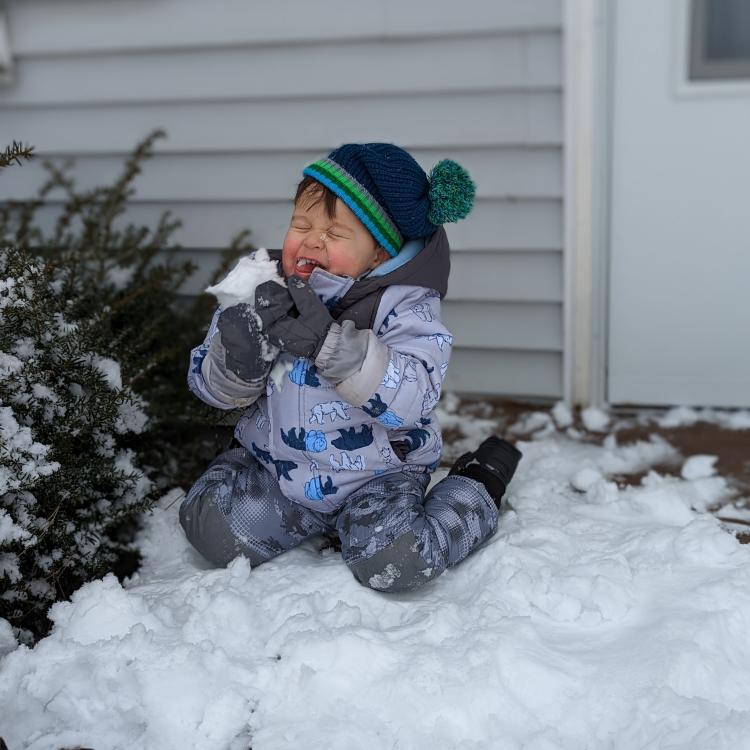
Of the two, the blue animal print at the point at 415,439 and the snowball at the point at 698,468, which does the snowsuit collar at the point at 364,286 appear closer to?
the blue animal print at the point at 415,439

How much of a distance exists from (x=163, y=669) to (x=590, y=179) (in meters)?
2.01

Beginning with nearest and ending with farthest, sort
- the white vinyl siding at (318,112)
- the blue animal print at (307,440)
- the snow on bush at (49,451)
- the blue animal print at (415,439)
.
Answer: the snow on bush at (49,451)
the blue animal print at (307,440)
the blue animal print at (415,439)
the white vinyl siding at (318,112)

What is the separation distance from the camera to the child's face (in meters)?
2.00

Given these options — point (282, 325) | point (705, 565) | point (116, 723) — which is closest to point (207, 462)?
point (282, 325)

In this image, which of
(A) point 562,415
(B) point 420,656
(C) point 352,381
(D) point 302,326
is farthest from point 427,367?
(A) point 562,415

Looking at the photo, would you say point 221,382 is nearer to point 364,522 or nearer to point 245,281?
point 245,281

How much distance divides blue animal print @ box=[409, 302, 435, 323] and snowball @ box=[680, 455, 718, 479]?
1.12m

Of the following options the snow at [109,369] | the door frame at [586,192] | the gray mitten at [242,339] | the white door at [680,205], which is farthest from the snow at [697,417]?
the snow at [109,369]

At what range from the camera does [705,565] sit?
6.62 ft

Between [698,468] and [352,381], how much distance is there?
1.35 metres

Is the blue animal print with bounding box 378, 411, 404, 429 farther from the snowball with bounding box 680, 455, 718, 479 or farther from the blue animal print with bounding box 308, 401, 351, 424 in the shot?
the snowball with bounding box 680, 455, 718, 479

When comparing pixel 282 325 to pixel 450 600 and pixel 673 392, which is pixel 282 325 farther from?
pixel 673 392

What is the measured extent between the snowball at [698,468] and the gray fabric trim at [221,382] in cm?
137

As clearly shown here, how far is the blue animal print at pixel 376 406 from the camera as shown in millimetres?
1909
